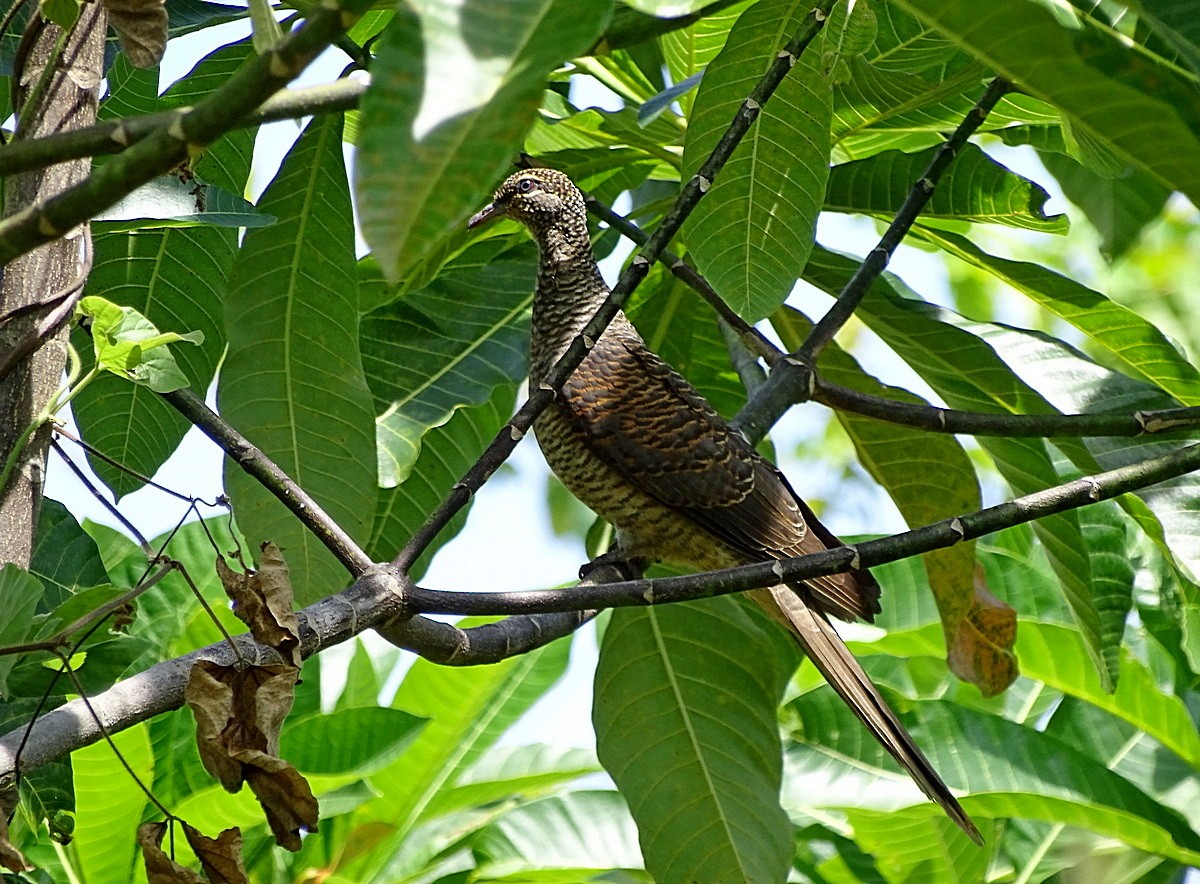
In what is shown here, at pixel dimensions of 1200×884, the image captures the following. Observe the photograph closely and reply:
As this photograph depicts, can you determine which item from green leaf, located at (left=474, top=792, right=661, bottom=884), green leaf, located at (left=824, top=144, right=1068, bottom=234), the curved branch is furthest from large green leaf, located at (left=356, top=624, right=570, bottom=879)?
the curved branch

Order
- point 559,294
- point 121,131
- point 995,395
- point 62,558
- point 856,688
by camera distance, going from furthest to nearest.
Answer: point 559,294
point 856,688
point 995,395
point 62,558
point 121,131

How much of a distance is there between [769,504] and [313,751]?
3.42 ft

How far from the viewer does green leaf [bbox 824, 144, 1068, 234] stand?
2.32 meters

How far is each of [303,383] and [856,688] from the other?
1155 millimetres

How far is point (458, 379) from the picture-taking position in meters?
2.49

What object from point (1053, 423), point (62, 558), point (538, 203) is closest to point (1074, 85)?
point (1053, 423)

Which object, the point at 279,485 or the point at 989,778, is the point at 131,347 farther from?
the point at 989,778

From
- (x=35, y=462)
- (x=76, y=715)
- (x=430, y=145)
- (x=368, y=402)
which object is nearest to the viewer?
(x=430, y=145)

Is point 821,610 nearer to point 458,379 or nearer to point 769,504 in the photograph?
point 769,504

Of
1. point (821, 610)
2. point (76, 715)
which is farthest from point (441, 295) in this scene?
point (76, 715)

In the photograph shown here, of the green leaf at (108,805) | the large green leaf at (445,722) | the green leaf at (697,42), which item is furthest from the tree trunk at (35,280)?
the large green leaf at (445,722)

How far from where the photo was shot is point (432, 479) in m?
2.52

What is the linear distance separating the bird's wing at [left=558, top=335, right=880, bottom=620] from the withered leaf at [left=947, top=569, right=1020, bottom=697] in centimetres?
37

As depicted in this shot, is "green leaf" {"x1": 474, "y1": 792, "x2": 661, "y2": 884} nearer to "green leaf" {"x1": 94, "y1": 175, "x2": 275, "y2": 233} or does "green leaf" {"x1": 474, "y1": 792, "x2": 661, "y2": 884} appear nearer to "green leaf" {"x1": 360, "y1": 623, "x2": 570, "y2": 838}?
"green leaf" {"x1": 360, "y1": 623, "x2": 570, "y2": 838}
